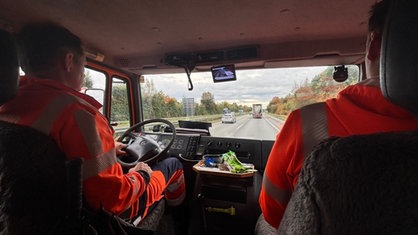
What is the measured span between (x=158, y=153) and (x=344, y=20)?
1.88 metres

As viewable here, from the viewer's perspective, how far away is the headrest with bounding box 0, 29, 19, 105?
2.86 feet

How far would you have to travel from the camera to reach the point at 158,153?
6.01 feet

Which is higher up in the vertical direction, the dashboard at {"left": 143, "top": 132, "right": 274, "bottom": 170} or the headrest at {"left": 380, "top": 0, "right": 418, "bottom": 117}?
the headrest at {"left": 380, "top": 0, "right": 418, "bottom": 117}

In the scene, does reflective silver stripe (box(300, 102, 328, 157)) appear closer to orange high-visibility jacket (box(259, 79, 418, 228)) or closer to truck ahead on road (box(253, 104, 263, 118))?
orange high-visibility jacket (box(259, 79, 418, 228))

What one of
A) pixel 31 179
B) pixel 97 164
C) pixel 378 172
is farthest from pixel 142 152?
pixel 378 172

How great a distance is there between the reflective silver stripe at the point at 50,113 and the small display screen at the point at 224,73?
1.78 metres

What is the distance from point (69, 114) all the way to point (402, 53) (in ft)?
3.92

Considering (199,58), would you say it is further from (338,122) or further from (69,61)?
(338,122)

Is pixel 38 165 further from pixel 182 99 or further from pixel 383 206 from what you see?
pixel 182 99

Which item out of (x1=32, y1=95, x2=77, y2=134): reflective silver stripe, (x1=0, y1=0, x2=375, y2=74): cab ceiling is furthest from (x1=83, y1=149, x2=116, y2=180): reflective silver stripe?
(x1=0, y1=0, x2=375, y2=74): cab ceiling

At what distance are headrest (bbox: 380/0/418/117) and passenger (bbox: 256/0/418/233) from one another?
105 millimetres

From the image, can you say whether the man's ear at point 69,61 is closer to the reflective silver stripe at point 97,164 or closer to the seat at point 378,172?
the reflective silver stripe at point 97,164

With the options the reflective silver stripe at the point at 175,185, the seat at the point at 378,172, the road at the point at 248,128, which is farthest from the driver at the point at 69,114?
the road at the point at 248,128

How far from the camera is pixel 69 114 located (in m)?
0.95
